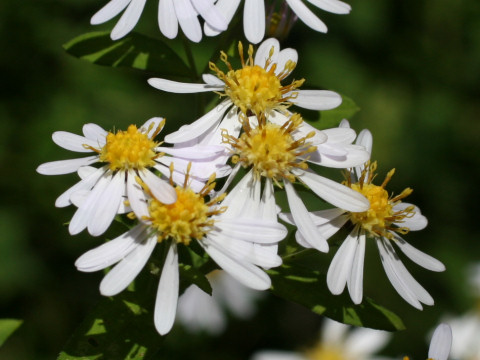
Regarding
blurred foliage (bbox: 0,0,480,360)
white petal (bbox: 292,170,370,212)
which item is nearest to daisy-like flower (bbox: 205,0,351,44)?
white petal (bbox: 292,170,370,212)

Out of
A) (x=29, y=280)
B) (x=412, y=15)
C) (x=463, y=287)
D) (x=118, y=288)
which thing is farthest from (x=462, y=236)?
(x=118, y=288)

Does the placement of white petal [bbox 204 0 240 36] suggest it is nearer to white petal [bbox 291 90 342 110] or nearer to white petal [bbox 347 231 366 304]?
white petal [bbox 291 90 342 110]

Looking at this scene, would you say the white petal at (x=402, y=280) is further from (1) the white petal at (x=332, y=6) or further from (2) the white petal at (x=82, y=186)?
(2) the white petal at (x=82, y=186)

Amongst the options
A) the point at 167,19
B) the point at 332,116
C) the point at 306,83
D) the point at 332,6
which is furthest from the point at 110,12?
the point at 306,83

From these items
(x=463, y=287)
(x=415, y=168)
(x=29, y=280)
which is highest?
(x=415, y=168)

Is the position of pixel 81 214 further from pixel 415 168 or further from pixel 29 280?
pixel 415 168

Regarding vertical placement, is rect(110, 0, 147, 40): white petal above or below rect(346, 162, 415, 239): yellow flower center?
above
